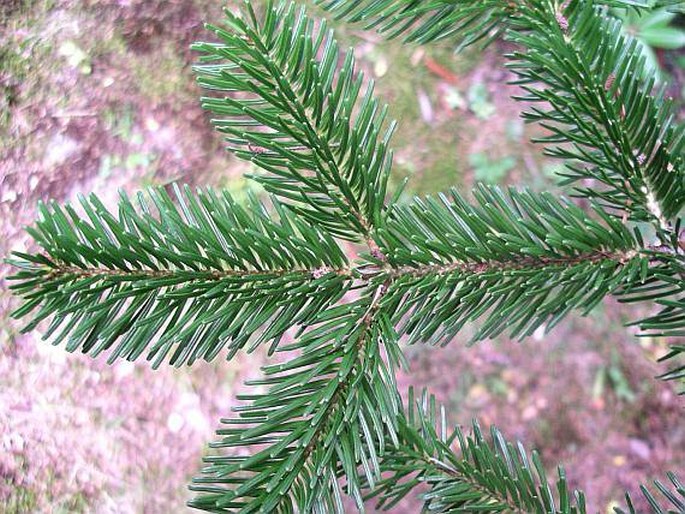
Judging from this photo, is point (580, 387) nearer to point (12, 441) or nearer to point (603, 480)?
point (603, 480)

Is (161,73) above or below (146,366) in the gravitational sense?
above

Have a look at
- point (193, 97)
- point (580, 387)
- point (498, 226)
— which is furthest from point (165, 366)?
point (498, 226)

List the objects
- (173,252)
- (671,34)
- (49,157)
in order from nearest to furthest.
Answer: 1. (173,252)
2. (671,34)
3. (49,157)

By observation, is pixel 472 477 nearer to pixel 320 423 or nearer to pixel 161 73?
pixel 320 423

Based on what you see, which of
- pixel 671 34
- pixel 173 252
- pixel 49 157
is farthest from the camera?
pixel 49 157

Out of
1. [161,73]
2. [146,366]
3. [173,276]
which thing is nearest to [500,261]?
[173,276]

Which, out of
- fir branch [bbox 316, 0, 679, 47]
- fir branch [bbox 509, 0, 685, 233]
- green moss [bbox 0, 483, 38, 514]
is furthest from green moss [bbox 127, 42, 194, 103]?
fir branch [bbox 509, 0, 685, 233]

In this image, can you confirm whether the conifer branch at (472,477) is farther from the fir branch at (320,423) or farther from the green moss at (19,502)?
the green moss at (19,502)

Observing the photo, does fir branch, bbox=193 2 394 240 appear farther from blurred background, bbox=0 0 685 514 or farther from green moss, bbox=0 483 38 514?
green moss, bbox=0 483 38 514
